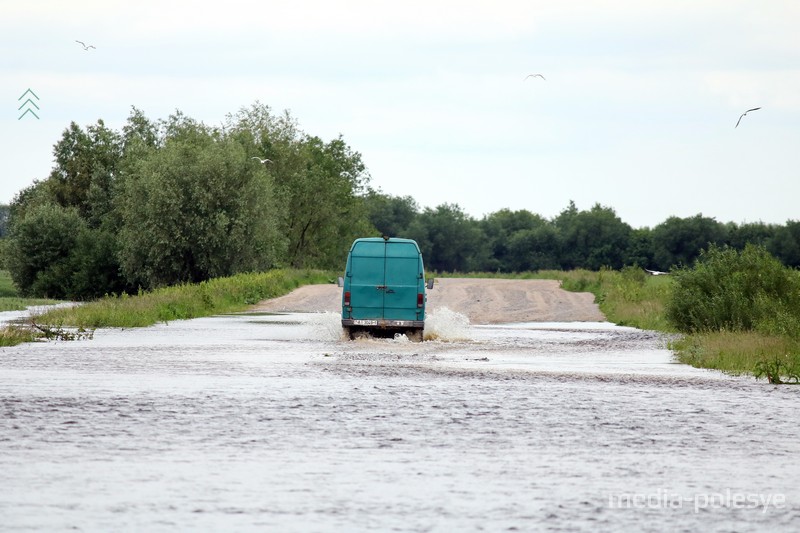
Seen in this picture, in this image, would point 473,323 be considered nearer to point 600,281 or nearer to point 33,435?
point 600,281

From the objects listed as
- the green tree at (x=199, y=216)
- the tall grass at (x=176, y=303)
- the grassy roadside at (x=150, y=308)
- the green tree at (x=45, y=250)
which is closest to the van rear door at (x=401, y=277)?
the grassy roadside at (x=150, y=308)

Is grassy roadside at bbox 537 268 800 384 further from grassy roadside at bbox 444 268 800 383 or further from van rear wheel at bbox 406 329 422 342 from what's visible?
van rear wheel at bbox 406 329 422 342

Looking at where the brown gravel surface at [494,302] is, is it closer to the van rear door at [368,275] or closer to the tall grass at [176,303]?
the tall grass at [176,303]

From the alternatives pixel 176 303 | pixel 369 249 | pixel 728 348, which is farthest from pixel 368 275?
pixel 176 303

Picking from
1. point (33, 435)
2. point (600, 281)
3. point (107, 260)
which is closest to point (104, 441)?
point (33, 435)

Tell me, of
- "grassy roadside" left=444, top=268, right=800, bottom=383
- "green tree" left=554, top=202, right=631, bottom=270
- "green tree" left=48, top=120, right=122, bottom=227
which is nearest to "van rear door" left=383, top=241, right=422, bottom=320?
"grassy roadside" left=444, top=268, right=800, bottom=383

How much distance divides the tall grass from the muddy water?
1509 centimetres

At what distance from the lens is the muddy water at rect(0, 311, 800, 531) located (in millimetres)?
9766

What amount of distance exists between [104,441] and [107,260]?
88621 millimetres

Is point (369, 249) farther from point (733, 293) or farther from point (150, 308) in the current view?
point (150, 308)

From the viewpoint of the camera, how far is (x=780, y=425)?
616 inches

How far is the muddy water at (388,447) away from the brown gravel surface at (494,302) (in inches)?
1058

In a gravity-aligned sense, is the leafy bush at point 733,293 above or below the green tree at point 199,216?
below

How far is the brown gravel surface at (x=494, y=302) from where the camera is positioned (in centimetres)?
5242
